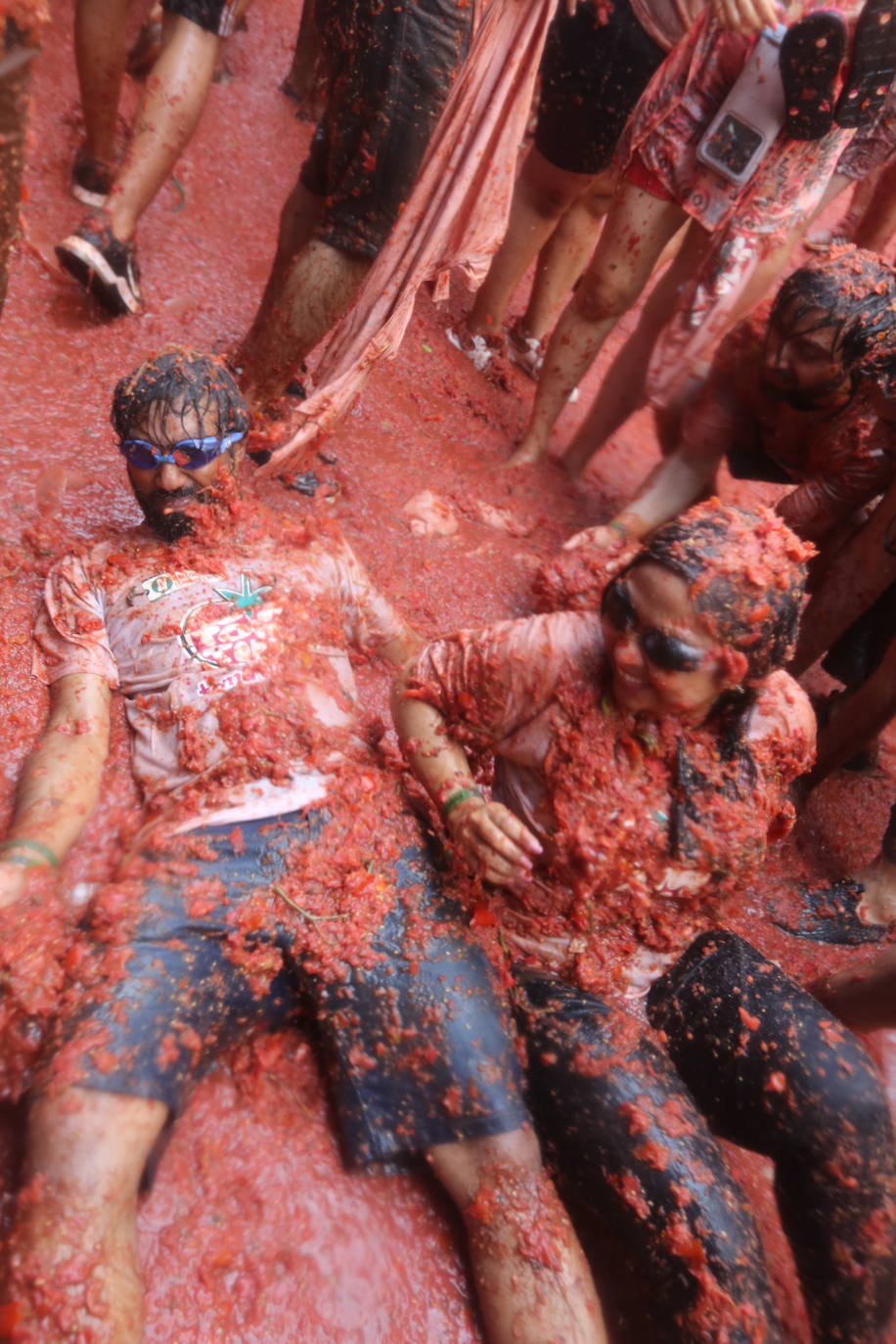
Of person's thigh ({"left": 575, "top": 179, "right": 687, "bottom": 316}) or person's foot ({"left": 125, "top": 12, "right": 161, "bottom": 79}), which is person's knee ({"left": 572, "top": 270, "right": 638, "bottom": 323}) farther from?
person's foot ({"left": 125, "top": 12, "right": 161, "bottom": 79})

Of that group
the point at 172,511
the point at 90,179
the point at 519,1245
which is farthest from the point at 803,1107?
the point at 90,179

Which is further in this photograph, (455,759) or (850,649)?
(850,649)

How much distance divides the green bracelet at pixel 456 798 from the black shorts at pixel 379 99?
185 centimetres

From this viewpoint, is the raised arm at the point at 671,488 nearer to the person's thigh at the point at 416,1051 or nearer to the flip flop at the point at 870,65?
the flip flop at the point at 870,65

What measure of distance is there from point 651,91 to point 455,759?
248cm

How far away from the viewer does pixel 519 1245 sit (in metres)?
1.49

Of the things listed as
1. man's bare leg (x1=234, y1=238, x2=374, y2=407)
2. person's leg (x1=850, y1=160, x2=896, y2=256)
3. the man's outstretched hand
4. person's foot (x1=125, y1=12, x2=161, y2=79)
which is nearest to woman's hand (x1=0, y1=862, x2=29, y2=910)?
man's bare leg (x1=234, y1=238, x2=374, y2=407)

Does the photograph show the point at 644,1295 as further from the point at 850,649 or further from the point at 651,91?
the point at 651,91

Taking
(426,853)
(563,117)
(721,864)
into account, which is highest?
(563,117)

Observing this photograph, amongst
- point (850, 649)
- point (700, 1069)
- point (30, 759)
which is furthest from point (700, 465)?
point (30, 759)

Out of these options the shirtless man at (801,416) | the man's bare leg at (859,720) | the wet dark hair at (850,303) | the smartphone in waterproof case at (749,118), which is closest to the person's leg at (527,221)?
the smartphone in waterproof case at (749,118)

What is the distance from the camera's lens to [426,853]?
181 centimetres

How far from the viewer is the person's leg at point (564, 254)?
12.5 ft

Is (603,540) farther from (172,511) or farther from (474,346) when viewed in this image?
(474,346)
